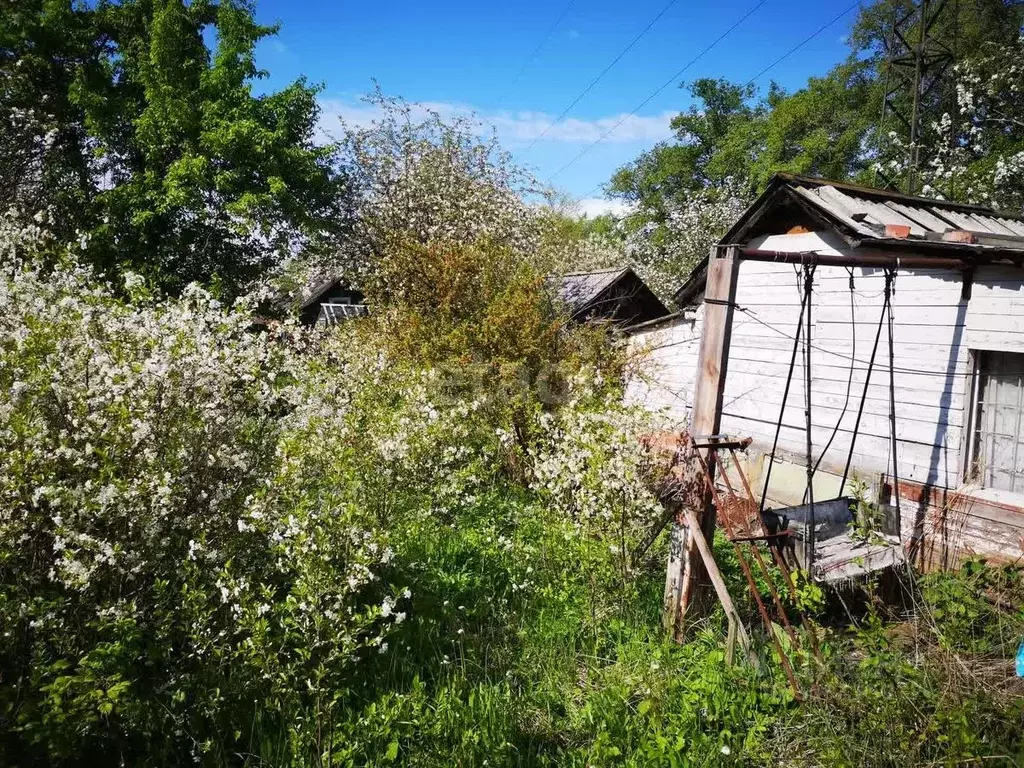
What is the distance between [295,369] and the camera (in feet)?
20.5

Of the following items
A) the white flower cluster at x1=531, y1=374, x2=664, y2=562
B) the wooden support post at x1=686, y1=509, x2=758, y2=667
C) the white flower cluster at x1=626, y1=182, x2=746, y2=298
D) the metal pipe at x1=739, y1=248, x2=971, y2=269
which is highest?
the white flower cluster at x1=626, y1=182, x2=746, y2=298

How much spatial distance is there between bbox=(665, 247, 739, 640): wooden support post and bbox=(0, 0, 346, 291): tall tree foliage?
1590 centimetres

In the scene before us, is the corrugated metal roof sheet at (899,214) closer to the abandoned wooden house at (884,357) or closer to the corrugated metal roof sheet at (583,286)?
the abandoned wooden house at (884,357)

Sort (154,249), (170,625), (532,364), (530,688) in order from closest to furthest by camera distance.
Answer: (170,625), (530,688), (532,364), (154,249)

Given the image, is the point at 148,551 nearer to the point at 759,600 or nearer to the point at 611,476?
the point at 611,476

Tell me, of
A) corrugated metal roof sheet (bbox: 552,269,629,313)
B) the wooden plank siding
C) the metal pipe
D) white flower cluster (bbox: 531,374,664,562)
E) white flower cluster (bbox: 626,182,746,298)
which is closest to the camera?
the metal pipe

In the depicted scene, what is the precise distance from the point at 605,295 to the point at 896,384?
990 centimetres

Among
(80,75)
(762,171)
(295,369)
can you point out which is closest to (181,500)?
(295,369)

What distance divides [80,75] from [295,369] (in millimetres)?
Result: 17818

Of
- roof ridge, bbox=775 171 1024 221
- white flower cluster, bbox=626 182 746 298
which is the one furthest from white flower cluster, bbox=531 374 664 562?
white flower cluster, bbox=626 182 746 298

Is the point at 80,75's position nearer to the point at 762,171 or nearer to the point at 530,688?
the point at 530,688

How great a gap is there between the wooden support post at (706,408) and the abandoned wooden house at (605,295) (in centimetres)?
972

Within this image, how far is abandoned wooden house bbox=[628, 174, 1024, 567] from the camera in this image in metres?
5.85

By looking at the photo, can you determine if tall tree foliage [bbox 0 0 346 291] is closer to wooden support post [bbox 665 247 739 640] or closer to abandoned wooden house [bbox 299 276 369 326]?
A: abandoned wooden house [bbox 299 276 369 326]
